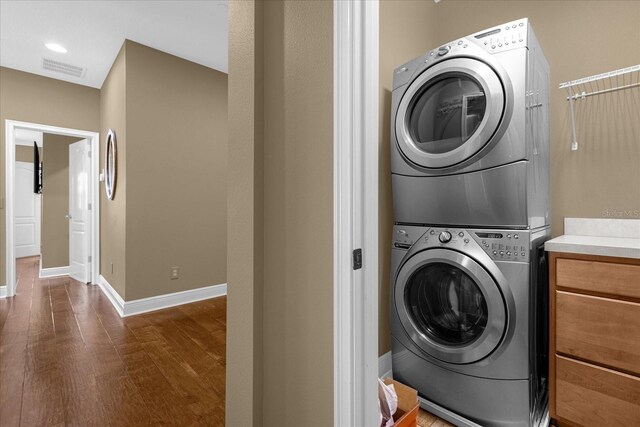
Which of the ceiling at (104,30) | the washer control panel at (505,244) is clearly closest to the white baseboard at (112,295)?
the ceiling at (104,30)

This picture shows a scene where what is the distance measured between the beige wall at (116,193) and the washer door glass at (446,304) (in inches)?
115

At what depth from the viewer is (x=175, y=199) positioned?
3.54 m

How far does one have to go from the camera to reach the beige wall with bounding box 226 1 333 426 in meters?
0.99

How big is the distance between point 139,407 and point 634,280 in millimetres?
2362

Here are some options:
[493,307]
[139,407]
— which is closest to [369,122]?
[493,307]

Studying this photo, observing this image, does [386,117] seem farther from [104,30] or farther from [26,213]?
[26,213]

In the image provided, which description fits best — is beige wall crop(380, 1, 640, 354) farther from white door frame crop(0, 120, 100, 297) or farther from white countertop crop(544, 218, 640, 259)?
white door frame crop(0, 120, 100, 297)

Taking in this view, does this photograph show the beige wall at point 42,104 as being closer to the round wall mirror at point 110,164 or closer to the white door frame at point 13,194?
the white door frame at point 13,194

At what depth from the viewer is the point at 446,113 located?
162 centimetres

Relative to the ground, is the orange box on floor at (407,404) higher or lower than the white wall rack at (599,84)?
lower

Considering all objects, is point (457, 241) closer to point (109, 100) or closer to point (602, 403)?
point (602, 403)

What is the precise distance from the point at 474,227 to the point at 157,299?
3.22m

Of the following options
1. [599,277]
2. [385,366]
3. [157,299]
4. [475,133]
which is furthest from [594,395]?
[157,299]

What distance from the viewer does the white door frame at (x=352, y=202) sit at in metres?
0.91
